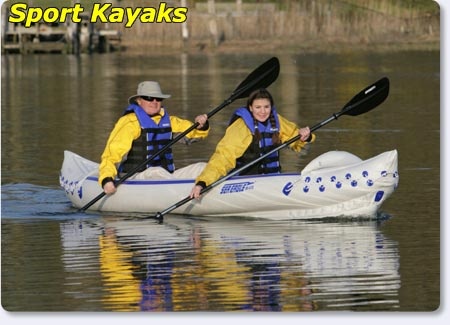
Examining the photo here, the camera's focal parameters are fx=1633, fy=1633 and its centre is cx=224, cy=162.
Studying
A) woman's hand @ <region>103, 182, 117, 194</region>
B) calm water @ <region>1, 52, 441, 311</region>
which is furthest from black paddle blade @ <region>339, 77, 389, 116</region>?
woman's hand @ <region>103, 182, 117, 194</region>

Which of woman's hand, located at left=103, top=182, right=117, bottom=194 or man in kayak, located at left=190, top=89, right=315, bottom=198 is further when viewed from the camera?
woman's hand, located at left=103, top=182, right=117, bottom=194

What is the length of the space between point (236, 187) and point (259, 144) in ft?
1.36

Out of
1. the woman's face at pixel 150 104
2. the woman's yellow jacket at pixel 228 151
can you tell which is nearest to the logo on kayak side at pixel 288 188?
the woman's yellow jacket at pixel 228 151

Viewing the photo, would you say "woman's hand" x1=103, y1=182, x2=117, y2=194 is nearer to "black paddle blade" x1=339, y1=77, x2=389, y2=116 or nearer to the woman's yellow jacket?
the woman's yellow jacket

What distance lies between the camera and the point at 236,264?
1152cm

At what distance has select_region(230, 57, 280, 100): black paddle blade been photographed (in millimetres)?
15031

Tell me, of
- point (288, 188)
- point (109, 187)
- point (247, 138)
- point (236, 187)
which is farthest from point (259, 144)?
point (109, 187)

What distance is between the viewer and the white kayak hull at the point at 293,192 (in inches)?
518

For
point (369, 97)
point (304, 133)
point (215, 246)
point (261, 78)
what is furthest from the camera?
point (261, 78)

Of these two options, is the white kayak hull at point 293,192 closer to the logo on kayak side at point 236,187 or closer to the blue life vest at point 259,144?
the logo on kayak side at point 236,187

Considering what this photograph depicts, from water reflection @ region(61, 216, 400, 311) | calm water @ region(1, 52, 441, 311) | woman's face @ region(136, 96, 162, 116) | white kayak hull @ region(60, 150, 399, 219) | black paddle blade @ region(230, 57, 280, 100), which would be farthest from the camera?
black paddle blade @ region(230, 57, 280, 100)

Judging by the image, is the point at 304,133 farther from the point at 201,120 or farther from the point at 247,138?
the point at 201,120

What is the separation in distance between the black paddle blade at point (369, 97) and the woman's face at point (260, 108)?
945 mm

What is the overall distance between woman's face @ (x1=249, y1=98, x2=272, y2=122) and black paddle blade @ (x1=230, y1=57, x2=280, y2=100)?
137 cm
